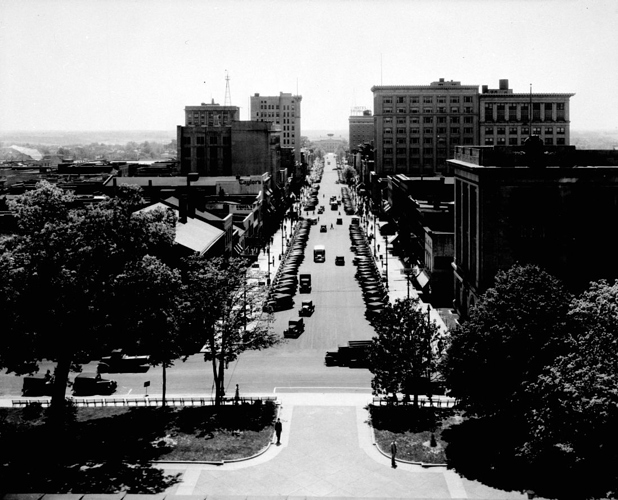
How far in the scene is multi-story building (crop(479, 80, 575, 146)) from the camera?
169250 millimetres

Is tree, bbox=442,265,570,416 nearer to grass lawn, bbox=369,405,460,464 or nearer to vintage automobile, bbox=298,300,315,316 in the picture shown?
grass lawn, bbox=369,405,460,464

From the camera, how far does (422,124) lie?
177 m

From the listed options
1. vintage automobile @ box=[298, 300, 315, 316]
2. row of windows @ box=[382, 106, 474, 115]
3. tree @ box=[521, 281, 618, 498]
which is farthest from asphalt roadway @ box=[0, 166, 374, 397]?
row of windows @ box=[382, 106, 474, 115]

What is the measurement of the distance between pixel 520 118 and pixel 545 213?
120 m

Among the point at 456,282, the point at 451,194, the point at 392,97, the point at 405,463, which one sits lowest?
the point at 405,463

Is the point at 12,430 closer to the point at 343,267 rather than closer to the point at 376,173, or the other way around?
the point at 343,267

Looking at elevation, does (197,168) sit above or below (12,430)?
above

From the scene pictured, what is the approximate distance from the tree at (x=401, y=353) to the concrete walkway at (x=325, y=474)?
369cm

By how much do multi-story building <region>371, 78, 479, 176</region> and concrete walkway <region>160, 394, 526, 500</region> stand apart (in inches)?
5489

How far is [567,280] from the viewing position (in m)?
61.2

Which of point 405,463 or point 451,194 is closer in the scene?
point 405,463

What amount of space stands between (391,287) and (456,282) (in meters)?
15.7

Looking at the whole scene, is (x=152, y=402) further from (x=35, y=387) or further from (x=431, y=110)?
(x=431, y=110)

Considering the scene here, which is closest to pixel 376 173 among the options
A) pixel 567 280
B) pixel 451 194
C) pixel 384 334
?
pixel 451 194
